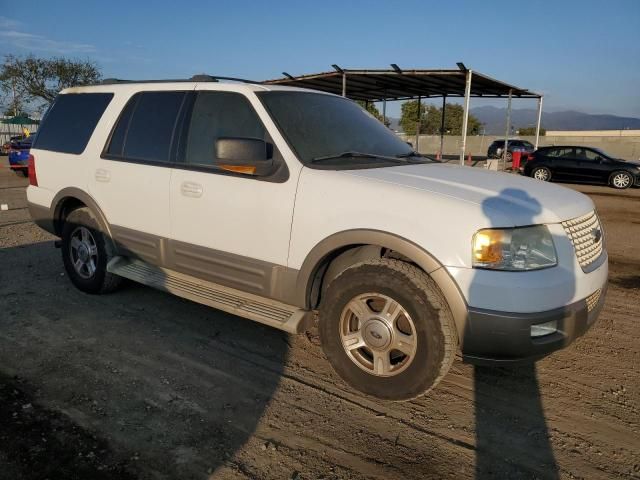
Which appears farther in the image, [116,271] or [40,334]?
[116,271]

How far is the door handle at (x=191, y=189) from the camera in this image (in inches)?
152

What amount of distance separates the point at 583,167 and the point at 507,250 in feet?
59.1

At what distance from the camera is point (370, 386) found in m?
3.21

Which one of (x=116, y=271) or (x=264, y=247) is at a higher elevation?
(x=264, y=247)

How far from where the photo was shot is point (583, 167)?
18.4 m

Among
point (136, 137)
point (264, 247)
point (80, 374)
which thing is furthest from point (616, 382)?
point (136, 137)

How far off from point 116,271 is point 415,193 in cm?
288

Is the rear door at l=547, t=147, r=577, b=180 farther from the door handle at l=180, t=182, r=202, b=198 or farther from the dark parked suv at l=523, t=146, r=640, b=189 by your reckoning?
the door handle at l=180, t=182, r=202, b=198

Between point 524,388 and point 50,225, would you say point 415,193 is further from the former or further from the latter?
point 50,225

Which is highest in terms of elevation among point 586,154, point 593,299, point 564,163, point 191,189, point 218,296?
point 586,154

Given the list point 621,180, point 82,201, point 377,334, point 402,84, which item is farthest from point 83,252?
point 402,84

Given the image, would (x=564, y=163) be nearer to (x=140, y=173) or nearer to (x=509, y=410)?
(x=509, y=410)

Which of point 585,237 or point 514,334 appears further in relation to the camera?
point 585,237

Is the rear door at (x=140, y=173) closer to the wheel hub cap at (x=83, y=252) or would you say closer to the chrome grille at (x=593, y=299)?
the wheel hub cap at (x=83, y=252)
